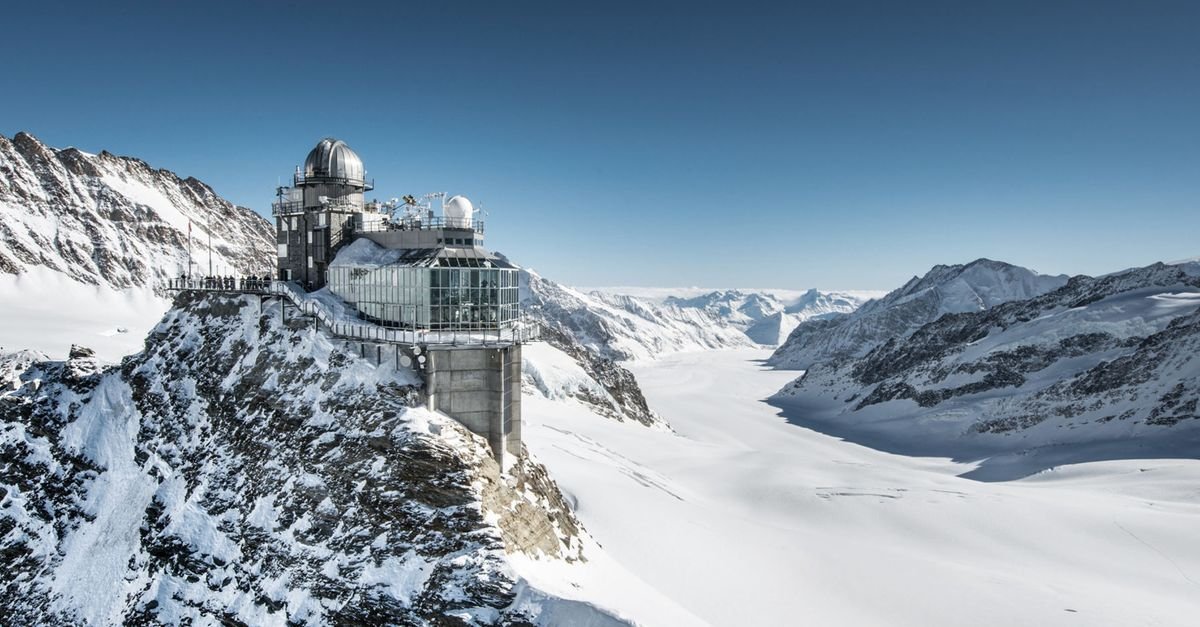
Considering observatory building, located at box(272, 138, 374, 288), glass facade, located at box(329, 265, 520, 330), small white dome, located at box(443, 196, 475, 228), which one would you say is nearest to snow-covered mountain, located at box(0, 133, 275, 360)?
observatory building, located at box(272, 138, 374, 288)

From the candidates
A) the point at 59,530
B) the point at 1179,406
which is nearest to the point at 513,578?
the point at 59,530

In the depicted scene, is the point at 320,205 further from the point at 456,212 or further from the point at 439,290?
the point at 439,290

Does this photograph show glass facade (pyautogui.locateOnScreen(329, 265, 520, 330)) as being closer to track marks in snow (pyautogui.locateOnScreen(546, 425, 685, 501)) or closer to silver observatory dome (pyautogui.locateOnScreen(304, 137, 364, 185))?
silver observatory dome (pyautogui.locateOnScreen(304, 137, 364, 185))

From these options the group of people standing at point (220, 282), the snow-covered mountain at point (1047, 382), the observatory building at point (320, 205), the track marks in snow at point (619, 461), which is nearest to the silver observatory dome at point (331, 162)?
the observatory building at point (320, 205)

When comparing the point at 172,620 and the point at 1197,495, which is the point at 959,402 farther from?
the point at 172,620

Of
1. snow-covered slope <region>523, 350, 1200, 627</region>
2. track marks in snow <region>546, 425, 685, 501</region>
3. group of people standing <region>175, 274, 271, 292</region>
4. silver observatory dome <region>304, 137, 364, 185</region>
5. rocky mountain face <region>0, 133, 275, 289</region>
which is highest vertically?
rocky mountain face <region>0, 133, 275, 289</region>

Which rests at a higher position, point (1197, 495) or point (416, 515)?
point (416, 515)
